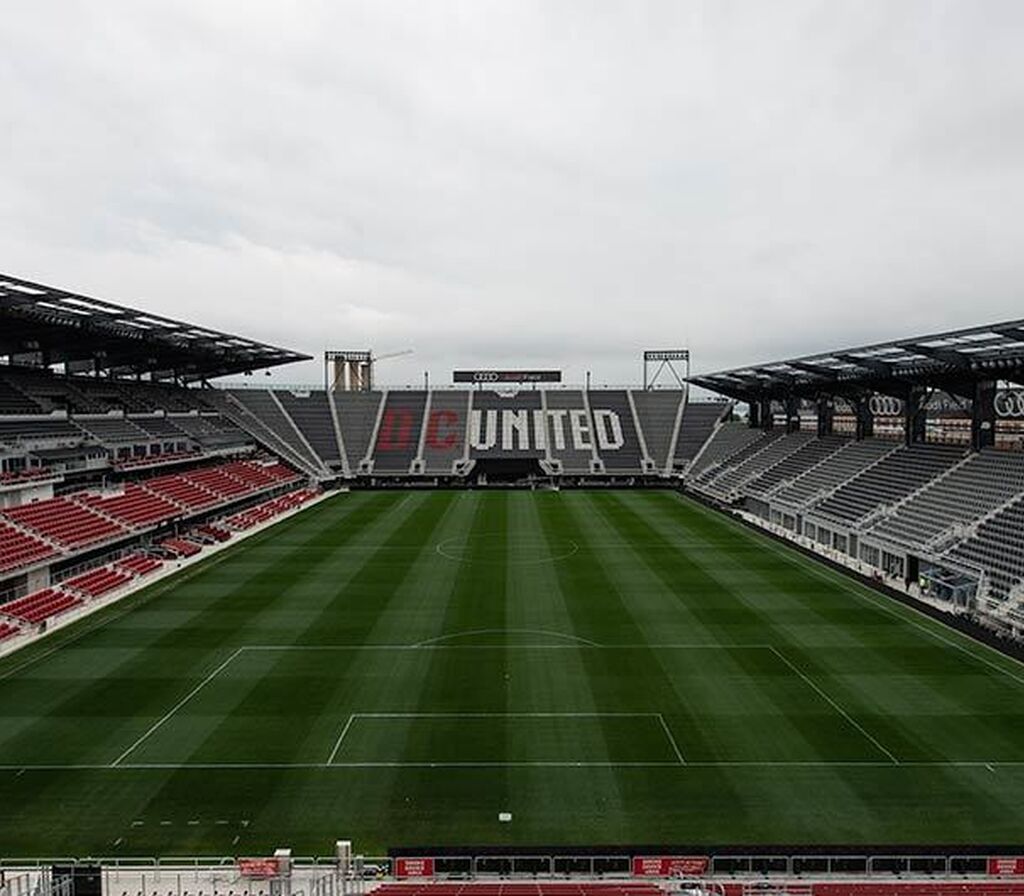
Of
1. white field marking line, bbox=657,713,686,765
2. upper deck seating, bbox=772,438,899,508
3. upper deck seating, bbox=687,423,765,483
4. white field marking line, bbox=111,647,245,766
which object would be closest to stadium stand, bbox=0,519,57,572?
white field marking line, bbox=111,647,245,766

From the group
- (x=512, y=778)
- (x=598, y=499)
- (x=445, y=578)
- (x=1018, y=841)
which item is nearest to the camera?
(x=1018, y=841)

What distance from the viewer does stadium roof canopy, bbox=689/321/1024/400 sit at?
123 feet

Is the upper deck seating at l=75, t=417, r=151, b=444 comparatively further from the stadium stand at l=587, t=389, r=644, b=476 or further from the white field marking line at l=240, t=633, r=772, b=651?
the stadium stand at l=587, t=389, r=644, b=476

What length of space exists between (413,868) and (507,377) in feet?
273

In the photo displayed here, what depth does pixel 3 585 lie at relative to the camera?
108ft

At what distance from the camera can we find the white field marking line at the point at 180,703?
19.8m

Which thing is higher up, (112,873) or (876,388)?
(876,388)

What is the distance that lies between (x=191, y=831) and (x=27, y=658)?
14.9m

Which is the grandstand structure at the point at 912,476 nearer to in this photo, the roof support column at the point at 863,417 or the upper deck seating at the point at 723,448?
the roof support column at the point at 863,417

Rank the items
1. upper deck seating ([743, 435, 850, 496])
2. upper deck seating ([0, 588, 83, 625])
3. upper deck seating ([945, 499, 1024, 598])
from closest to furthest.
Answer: upper deck seating ([0, 588, 83, 625]), upper deck seating ([945, 499, 1024, 598]), upper deck seating ([743, 435, 850, 496])

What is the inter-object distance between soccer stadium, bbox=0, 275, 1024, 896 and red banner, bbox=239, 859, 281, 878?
60 millimetres

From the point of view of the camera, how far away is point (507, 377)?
96.1m

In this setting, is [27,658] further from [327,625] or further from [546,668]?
[546,668]

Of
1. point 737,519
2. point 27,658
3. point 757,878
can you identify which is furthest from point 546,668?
point 737,519
